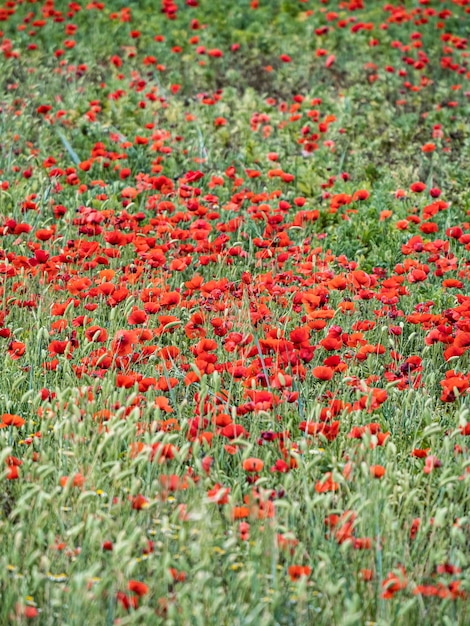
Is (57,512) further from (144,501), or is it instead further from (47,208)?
(47,208)

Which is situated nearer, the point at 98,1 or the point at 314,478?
the point at 314,478

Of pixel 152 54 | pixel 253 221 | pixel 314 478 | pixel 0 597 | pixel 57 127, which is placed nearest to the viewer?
pixel 0 597

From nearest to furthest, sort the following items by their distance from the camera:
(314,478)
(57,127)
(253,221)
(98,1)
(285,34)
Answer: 1. (314,478)
2. (253,221)
3. (57,127)
4. (285,34)
5. (98,1)

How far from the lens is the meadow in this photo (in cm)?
224

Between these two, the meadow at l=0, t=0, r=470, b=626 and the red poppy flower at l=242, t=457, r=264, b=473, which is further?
the red poppy flower at l=242, t=457, r=264, b=473

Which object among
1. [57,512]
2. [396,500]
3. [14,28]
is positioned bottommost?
[396,500]

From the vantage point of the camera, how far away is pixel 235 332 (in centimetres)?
323

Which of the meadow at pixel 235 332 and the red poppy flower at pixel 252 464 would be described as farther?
the red poppy flower at pixel 252 464

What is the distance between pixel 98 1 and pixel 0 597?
840 cm

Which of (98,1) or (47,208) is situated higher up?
(98,1)

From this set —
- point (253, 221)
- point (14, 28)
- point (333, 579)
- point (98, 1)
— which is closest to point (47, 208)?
point (253, 221)

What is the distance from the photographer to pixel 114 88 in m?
7.30

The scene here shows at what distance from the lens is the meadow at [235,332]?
2240 mm

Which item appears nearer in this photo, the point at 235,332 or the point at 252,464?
the point at 252,464
